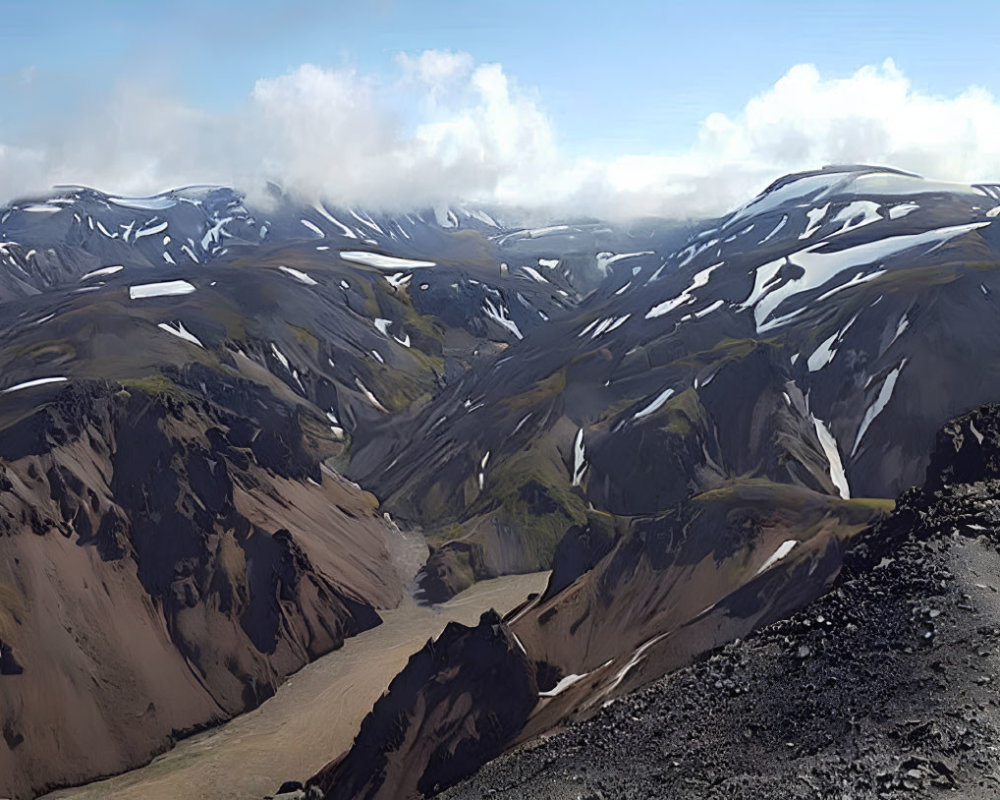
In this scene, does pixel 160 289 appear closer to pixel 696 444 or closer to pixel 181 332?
pixel 181 332

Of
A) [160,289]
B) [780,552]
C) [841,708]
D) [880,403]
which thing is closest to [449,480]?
[880,403]

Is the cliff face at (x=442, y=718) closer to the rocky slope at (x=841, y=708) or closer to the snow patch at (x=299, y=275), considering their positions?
the rocky slope at (x=841, y=708)

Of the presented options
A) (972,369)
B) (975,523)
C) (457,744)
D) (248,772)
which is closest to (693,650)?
(457,744)

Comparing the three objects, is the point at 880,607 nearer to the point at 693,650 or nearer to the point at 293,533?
the point at 693,650

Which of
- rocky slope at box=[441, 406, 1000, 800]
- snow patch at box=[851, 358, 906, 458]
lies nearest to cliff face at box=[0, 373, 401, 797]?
rocky slope at box=[441, 406, 1000, 800]

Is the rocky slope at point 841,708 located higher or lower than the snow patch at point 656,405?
higher

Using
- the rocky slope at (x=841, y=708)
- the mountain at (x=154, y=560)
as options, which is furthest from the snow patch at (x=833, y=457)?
the rocky slope at (x=841, y=708)
